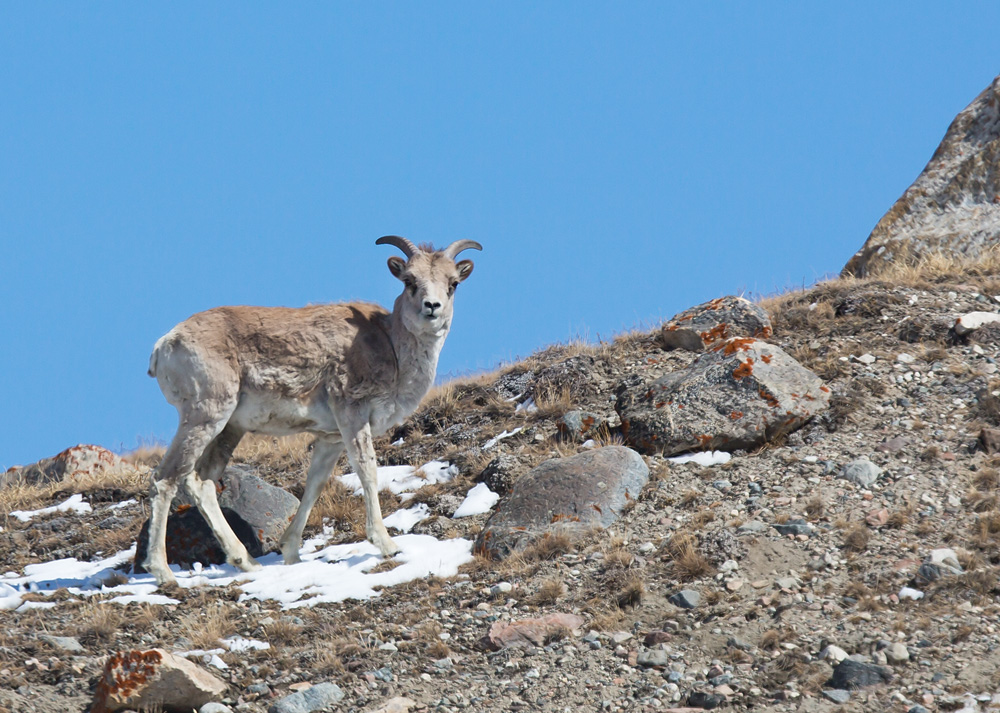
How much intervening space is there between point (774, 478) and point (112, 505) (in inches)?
352

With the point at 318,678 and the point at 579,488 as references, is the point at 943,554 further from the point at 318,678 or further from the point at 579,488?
the point at 318,678

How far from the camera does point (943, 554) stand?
889cm

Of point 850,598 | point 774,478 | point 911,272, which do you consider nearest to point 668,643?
point 850,598

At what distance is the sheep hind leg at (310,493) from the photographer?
1152 centimetres

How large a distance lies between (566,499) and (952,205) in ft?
38.9

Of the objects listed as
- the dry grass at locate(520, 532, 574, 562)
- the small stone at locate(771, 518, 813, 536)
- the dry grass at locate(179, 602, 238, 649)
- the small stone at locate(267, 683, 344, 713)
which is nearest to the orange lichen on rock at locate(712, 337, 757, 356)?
the small stone at locate(771, 518, 813, 536)

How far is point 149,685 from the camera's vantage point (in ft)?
24.6

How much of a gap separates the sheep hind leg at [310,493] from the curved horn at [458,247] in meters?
2.56

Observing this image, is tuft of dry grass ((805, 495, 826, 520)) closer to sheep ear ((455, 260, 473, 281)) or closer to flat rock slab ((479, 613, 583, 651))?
flat rock slab ((479, 613, 583, 651))

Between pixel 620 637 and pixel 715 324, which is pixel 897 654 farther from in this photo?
pixel 715 324

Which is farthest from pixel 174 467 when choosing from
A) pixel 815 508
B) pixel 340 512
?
pixel 815 508

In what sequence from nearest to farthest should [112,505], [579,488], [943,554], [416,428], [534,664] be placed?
[534,664], [943,554], [579,488], [112,505], [416,428]

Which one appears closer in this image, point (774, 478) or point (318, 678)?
point (318, 678)

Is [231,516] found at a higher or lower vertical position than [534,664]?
higher
